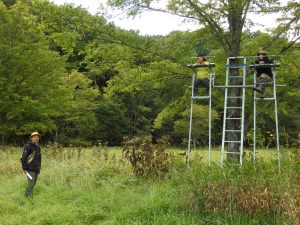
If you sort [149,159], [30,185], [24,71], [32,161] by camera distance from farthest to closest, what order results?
1. [24,71]
2. [32,161]
3. [149,159]
4. [30,185]

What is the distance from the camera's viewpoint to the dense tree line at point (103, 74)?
409 inches

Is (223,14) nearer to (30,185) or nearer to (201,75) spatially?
(201,75)

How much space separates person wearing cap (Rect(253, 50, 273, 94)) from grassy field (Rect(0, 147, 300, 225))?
1601mm

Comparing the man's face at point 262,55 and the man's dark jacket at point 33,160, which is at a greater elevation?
the man's face at point 262,55

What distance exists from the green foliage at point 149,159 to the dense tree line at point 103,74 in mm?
1143

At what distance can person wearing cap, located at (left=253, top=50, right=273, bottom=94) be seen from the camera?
365 inches

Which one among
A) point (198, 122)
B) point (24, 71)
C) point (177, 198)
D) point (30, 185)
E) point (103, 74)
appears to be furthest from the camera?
point (198, 122)

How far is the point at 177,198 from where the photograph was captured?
736 centimetres

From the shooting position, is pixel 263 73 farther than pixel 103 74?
No

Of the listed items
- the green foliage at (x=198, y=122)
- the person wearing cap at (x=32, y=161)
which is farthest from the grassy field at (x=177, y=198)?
the green foliage at (x=198, y=122)

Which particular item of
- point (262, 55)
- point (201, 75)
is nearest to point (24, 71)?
point (201, 75)

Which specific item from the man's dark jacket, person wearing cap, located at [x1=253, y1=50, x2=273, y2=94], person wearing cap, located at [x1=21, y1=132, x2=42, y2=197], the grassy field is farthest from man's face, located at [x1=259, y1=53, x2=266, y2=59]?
the man's dark jacket

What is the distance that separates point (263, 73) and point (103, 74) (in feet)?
58.8

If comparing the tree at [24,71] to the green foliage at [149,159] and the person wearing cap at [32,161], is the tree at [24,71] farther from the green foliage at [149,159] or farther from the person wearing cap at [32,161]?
the green foliage at [149,159]
